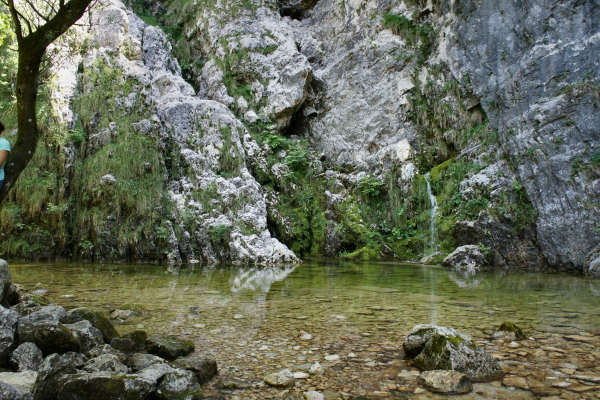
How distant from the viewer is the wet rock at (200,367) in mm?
2439

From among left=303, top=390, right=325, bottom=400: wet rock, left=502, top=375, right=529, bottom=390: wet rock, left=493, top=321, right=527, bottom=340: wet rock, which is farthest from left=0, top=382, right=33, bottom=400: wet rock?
left=493, top=321, right=527, bottom=340: wet rock

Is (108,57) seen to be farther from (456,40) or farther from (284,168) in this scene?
(456,40)

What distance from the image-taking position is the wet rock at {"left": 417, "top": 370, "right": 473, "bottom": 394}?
2.24m

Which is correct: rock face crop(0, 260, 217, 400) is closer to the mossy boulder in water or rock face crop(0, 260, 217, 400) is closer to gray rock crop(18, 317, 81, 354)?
gray rock crop(18, 317, 81, 354)

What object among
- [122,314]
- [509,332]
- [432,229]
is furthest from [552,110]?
[122,314]

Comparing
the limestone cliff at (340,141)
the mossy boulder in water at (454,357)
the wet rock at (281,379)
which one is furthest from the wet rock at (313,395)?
the limestone cliff at (340,141)

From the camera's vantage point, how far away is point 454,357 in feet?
8.29

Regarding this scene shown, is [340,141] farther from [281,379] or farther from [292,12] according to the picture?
[281,379]

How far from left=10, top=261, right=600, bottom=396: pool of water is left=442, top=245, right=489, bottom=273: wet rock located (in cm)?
317

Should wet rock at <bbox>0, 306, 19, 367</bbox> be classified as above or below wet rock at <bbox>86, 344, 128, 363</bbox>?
above

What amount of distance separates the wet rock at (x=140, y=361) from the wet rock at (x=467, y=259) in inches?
408

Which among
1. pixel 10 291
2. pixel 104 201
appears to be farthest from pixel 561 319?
pixel 104 201

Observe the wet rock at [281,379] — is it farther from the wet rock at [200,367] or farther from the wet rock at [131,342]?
the wet rock at [131,342]

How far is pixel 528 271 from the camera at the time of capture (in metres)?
10.2
